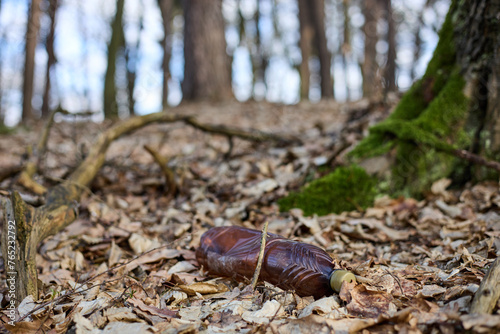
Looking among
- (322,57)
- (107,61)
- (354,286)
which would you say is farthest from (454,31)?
(107,61)

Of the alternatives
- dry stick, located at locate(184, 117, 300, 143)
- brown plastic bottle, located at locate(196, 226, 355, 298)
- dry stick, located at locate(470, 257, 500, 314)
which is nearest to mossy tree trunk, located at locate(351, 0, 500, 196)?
dry stick, located at locate(184, 117, 300, 143)

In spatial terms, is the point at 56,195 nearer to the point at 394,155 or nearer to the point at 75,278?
the point at 75,278

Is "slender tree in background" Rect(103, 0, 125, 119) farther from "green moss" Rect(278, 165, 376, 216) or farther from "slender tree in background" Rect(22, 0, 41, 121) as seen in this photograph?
"green moss" Rect(278, 165, 376, 216)

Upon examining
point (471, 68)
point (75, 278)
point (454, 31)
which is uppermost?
point (454, 31)

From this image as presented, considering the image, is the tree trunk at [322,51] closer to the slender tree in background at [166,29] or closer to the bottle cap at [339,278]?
the slender tree in background at [166,29]

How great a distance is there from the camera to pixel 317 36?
1066 cm

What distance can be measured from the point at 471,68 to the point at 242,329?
2.80 meters

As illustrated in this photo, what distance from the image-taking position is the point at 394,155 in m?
3.02

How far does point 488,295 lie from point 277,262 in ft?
2.87

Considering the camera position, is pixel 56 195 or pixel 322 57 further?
pixel 322 57

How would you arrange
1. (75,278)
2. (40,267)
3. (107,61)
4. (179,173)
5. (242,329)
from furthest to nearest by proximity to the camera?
(107,61)
(179,173)
(40,267)
(75,278)
(242,329)

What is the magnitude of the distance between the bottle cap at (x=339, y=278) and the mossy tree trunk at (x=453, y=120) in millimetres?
1671

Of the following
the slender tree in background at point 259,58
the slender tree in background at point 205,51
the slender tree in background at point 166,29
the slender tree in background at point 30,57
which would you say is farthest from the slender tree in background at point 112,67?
the slender tree in background at point 259,58

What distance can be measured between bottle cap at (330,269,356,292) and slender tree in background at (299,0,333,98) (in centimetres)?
935
